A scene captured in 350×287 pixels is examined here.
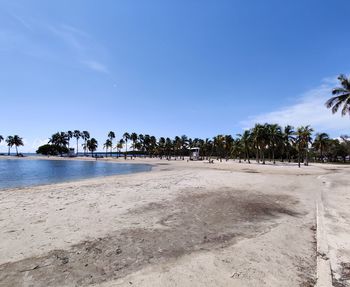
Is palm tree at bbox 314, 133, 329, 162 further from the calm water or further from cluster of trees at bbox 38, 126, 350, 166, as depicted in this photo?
the calm water

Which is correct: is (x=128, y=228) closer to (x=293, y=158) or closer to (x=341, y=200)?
(x=341, y=200)

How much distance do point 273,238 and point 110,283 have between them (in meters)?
5.00

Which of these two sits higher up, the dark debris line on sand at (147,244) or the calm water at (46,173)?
the dark debris line on sand at (147,244)

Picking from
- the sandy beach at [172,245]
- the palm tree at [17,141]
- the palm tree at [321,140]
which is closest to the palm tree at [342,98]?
the sandy beach at [172,245]

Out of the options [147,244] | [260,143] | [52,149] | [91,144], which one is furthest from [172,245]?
[52,149]

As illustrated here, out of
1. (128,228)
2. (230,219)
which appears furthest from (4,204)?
(230,219)

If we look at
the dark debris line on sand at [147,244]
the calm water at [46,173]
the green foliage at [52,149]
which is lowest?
the calm water at [46,173]

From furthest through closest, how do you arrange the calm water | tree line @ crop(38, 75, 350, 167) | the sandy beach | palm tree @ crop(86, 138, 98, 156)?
palm tree @ crop(86, 138, 98, 156)
tree line @ crop(38, 75, 350, 167)
the calm water
the sandy beach

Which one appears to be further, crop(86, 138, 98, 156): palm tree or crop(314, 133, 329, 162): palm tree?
crop(86, 138, 98, 156): palm tree

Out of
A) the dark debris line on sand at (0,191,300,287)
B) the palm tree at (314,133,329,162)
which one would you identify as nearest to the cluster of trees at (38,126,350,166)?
the palm tree at (314,133,329,162)

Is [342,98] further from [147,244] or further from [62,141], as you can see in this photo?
[62,141]

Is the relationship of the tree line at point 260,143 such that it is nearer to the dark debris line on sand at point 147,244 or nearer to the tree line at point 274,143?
the tree line at point 274,143

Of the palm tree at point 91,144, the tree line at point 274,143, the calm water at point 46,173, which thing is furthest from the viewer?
the palm tree at point 91,144

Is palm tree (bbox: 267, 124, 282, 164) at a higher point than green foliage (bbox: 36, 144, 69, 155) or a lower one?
higher
